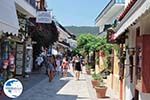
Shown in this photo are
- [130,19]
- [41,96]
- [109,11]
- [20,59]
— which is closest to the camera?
[130,19]

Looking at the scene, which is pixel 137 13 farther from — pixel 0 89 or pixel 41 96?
pixel 41 96

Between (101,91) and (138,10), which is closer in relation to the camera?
(138,10)

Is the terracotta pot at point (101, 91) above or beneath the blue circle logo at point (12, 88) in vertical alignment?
beneath

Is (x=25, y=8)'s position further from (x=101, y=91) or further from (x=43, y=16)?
(x=101, y=91)

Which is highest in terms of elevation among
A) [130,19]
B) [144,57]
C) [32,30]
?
[32,30]

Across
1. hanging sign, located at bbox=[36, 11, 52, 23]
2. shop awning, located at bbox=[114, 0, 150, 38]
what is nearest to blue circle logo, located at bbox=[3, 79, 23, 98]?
shop awning, located at bbox=[114, 0, 150, 38]

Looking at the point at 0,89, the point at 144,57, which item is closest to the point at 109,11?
the point at 0,89

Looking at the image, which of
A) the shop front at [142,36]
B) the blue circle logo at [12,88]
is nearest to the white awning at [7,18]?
the blue circle logo at [12,88]

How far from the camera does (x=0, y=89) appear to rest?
1322 centimetres

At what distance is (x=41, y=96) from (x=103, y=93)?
2.74 metres

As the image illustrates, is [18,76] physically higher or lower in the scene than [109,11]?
lower

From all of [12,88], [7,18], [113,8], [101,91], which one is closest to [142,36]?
[12,88]

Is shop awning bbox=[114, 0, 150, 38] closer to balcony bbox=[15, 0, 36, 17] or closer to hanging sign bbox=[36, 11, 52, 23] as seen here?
balcony bbox=[15, 0, 36, 17]

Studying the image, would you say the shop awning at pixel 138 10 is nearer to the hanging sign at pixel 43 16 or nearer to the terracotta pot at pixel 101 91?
the terracotta pot at pixel 101 91
